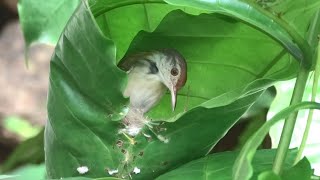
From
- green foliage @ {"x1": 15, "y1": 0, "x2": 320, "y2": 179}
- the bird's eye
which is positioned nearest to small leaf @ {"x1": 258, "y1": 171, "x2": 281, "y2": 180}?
green foliage @ {"x1": 15, "y1": 0, "x2": 320, "y2": 179}

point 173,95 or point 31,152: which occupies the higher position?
point 31,152

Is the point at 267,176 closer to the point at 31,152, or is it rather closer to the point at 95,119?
the point at 95,119

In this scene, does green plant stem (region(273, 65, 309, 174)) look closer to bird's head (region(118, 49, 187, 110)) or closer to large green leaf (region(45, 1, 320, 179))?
large green leaf (region(45, 1, 320, 179))

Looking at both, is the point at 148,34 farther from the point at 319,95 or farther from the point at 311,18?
the point at 319,95

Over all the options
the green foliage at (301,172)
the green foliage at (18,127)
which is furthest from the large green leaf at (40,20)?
the green foliage at (18,127)

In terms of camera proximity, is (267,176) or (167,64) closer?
(267,176)

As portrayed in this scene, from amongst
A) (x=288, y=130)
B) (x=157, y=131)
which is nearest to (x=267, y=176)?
(x=288, y=130)
